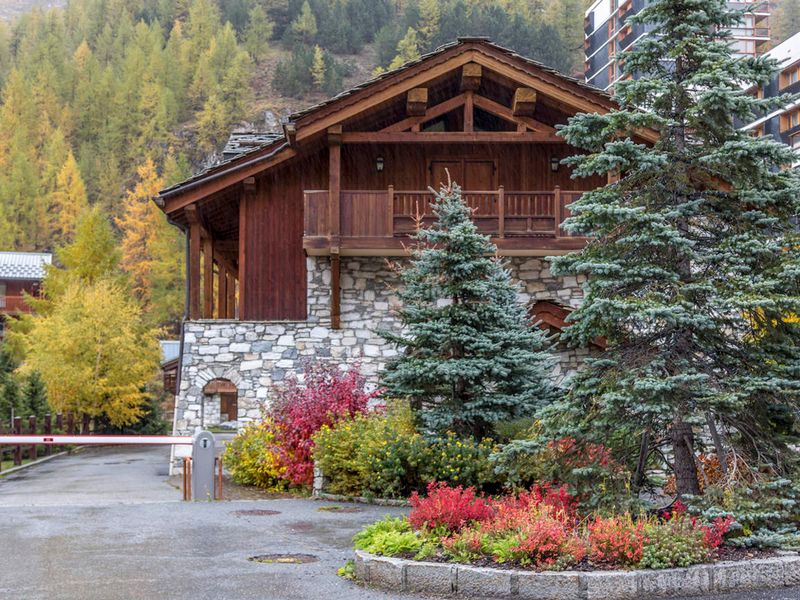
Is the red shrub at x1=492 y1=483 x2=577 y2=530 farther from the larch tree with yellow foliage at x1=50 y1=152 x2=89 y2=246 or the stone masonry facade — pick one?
the larch tree with yellow foliage at x1=50 y1=152 x2=89 y2=246

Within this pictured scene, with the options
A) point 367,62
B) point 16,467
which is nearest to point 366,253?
point 16,467

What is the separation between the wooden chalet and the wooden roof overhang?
1.0 inches

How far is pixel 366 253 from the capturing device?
2072 cm

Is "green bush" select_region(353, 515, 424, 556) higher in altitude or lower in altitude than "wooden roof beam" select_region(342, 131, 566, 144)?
lower

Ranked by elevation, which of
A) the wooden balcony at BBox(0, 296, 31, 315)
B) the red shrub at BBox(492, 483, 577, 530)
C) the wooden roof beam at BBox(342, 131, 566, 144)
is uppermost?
the wooden balcony at BBox(0, 296, 31, 315)

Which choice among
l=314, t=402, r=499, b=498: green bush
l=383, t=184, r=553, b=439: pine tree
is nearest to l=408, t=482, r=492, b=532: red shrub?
l=314, t=402, r=499, b=498: green bush

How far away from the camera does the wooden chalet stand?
19953mm

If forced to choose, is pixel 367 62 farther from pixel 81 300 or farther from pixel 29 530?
pixel 29 530

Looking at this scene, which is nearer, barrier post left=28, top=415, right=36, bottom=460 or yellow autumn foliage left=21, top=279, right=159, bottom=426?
barrier post left=28, top=415, right=36, bottom=460

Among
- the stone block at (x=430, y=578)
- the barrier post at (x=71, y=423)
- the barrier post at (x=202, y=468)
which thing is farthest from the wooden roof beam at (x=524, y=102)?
the barrier post at (x=71, y=423)

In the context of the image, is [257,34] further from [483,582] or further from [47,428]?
[483,582]

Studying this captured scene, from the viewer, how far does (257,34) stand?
450 feet

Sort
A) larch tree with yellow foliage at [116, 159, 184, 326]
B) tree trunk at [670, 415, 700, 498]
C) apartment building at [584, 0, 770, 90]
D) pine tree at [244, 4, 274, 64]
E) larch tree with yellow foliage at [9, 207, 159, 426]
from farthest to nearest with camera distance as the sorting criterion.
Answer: pine tree at [244, 4, 274, 64] → apartment building at [584, 0, 770, 90] → larch tree with yellow foliage at [116, 159, 184, 326] → larch tree with yellow foliage at [9, 207, 159, 426] → tree trunk at [670, 415, 700, 498]

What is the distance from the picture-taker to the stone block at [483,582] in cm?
783
